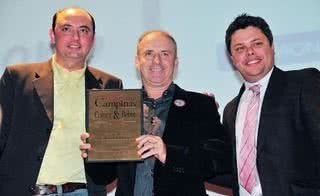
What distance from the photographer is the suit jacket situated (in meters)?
2.39

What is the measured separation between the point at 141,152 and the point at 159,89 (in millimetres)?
464

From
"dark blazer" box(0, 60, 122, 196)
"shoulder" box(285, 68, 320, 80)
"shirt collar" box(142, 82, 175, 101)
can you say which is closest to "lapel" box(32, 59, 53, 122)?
"dark blazer" box(0, 60, 122, 196)

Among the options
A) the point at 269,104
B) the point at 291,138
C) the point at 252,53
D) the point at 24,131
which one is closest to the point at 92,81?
the point at 24,131

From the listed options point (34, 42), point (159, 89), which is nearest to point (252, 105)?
point (159, 89)

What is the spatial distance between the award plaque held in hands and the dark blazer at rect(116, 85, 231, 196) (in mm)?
184

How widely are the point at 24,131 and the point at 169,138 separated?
871 millimetres

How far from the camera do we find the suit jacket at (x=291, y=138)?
239cm

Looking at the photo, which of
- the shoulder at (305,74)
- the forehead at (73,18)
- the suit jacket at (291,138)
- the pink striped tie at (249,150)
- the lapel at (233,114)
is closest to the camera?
the suit jacket at (291,138)

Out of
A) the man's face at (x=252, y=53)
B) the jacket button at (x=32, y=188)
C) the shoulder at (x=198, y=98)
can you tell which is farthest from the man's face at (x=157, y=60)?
the jacket button at (x=32, y=188)

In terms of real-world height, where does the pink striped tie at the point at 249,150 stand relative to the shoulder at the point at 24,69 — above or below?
below

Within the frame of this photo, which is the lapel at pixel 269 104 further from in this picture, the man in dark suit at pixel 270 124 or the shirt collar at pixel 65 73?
the shirt collar at pixel 65 73

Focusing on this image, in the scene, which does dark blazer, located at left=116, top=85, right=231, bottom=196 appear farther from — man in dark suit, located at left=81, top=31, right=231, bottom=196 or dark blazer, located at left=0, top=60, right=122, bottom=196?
dark blazer, located at left=0, top=60, right=122, bottom=196

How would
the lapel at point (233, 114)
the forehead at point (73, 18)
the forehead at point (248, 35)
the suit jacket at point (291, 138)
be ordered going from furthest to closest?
the forehead at point (73, 18) < the lapel at point (233, 114) < the forehead at point (248, 35) < the suit jacket at point (291, 138)

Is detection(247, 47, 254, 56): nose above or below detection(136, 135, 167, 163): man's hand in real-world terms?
above
